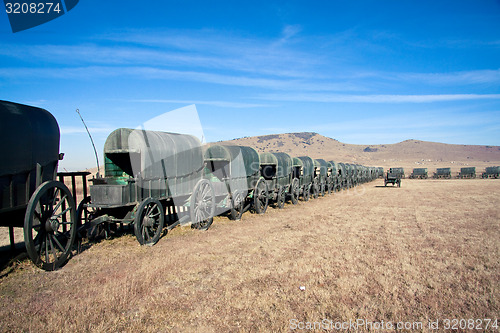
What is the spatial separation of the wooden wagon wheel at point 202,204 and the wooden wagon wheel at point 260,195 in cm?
300

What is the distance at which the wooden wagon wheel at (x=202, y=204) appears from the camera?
366 inches

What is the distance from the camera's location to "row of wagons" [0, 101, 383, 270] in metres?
5.71

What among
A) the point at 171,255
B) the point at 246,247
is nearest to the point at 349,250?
the point at 246,247

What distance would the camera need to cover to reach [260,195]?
13.2m

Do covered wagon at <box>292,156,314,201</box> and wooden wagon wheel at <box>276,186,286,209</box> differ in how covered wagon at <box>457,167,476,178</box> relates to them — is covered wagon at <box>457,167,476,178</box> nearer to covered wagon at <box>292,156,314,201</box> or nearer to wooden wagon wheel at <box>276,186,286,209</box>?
covered wagon at <box>292,156,314,201</box>

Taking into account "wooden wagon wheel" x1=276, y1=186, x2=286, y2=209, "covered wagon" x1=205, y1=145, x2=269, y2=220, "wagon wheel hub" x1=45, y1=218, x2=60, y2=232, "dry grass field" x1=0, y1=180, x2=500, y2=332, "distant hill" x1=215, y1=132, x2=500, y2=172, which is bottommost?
"dry grass field" x1=0, y1=180, x2=500, y2=332

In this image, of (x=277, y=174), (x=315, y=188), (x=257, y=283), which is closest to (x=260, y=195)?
(x=277, y=174)

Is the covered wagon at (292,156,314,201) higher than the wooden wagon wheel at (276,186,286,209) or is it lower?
higher

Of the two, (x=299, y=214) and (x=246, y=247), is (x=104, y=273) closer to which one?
(x=246, y=247)

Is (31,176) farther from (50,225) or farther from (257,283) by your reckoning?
(257,283)

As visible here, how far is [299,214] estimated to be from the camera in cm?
1327

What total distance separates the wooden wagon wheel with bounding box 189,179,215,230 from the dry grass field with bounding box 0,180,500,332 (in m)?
0.56

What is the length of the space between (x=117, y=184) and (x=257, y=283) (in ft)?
16.1

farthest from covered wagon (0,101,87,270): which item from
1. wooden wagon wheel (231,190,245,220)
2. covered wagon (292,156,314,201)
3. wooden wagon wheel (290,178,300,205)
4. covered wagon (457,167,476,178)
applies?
covered wagon (457,167,476,178)
